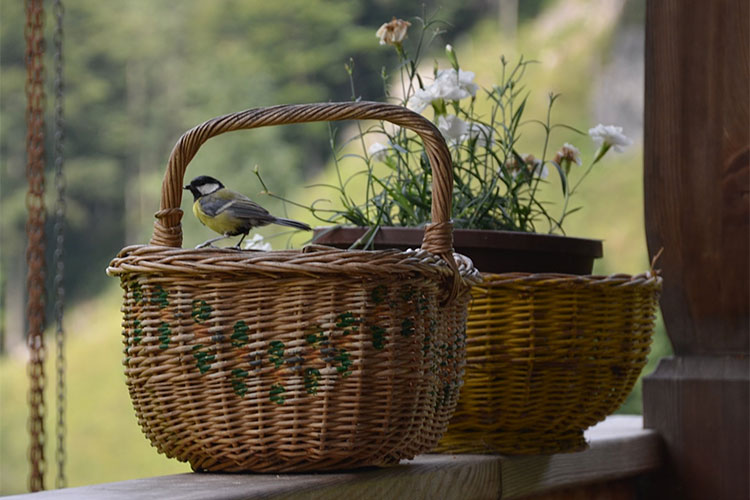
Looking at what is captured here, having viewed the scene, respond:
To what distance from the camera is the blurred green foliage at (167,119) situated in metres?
8.63

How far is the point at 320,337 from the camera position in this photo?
63 cm

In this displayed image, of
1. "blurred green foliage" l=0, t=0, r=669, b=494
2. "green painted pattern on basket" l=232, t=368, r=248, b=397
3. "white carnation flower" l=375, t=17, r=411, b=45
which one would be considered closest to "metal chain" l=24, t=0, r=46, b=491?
"white carnation flower" l=375, t=17, r=411, b=45

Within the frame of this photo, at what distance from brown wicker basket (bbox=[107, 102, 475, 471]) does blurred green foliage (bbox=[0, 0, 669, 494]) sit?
6.54 m

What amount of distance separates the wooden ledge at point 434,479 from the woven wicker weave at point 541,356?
29 mm

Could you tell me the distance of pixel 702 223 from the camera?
122cm

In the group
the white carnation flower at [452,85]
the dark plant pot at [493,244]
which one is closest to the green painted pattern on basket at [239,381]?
the dark plant pot at [493,244]

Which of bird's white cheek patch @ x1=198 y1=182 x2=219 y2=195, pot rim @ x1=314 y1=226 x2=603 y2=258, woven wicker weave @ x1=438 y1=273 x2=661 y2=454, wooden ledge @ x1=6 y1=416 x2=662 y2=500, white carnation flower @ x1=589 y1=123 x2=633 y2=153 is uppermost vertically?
white carnation flower @ x1=589 y1=123 x2=633 y2=153

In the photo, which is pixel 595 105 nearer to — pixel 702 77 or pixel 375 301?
pixel 702 77

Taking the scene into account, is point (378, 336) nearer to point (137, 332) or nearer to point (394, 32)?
point (137, 332)

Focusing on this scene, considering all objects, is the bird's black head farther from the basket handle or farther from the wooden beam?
the wooden beam

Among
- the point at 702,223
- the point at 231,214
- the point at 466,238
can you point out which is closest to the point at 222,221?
the point at 231,214

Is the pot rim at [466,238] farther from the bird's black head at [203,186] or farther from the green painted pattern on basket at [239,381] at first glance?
the green painted pattern on basket at [239,381]

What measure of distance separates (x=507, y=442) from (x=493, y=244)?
0.60 ft

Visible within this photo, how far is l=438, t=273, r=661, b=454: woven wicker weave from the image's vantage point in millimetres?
847
